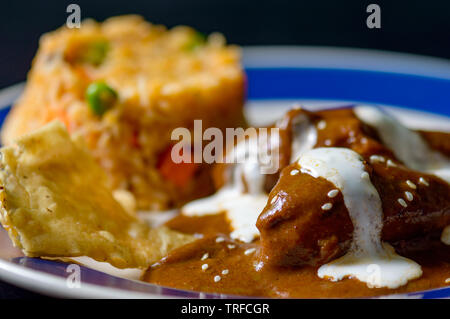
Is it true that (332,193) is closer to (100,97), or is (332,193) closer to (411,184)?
(411,184)

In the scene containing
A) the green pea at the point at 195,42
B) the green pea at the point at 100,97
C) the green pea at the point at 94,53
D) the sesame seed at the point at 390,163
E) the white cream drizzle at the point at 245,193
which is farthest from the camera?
the green pea at the point at 195,42

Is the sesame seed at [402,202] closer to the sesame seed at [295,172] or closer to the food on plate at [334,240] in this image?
the food on plate at [334,240]

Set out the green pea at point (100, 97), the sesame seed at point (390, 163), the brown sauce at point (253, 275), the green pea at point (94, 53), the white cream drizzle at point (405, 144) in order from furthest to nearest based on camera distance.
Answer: the green pea at point (94, 53), the green pea at point (100, 97), the white cream drizzle at point (405, 144), the sesame seed at point (390, 163), the brown sauce at point (253, 275)

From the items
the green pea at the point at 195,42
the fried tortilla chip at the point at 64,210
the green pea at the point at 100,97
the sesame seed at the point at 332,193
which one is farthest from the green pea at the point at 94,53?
the sesame seed at the point at 332,193

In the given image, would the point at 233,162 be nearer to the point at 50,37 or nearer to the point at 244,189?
the point at 244,189

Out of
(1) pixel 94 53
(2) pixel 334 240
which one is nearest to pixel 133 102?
(1) pixel 94 53

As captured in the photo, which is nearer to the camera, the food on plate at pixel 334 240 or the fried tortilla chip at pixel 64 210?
the food on plate at pixel 334 240

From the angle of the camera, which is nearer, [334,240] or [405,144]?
[334,240]
